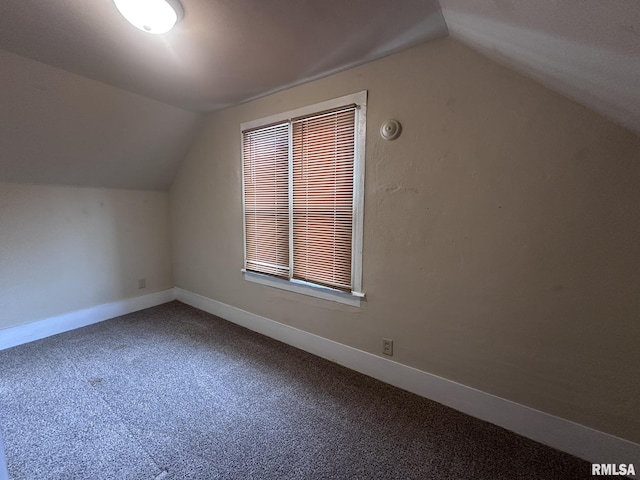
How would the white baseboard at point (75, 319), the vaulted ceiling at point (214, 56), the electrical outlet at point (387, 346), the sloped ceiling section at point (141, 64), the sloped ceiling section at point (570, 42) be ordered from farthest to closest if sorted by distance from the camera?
1. the white baseboard at point (75, 319)
2. the electrical outlet at point (387, 346)
3. the sloped ceiling section at point (141, 64)
4. the vaulted ceiling at point (214, 56)
5. the sloped ceiling section at point (570, 42)

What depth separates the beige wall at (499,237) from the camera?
4.02ft

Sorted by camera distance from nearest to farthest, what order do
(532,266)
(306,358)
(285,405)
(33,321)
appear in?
(532,266)
(285,405)
(306,358)
(33,321)

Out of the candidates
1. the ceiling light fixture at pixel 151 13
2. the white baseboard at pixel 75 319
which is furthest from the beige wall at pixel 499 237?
the white baseboard at pixel 75 319

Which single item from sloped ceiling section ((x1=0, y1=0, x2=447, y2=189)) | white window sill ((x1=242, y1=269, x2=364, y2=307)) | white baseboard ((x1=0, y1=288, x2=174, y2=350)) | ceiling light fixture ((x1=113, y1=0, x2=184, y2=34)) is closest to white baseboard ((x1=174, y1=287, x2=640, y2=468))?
white window sill ((x1=242, y1=269, x2=364, y2=307))

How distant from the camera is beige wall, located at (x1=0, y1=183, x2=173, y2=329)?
7.97 ft

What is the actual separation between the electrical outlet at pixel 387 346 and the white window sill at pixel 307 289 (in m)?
0.32

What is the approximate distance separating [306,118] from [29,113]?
2171 millimetres

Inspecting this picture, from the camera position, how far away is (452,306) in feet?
5.32

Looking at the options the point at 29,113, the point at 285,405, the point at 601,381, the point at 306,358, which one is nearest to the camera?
the point at 601,381

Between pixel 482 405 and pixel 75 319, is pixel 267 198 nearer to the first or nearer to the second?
pixel 482 405

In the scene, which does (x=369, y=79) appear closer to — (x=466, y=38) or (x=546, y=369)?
(x=466, y=38)

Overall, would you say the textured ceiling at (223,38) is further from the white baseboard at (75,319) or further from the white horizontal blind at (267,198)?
the white baseboard at (75,319)

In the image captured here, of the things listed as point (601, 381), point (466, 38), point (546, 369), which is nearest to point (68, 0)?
point (466, 38)

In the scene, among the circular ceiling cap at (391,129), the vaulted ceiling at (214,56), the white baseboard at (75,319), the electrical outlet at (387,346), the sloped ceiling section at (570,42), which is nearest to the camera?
the sloped ceiling section at (570,42)
